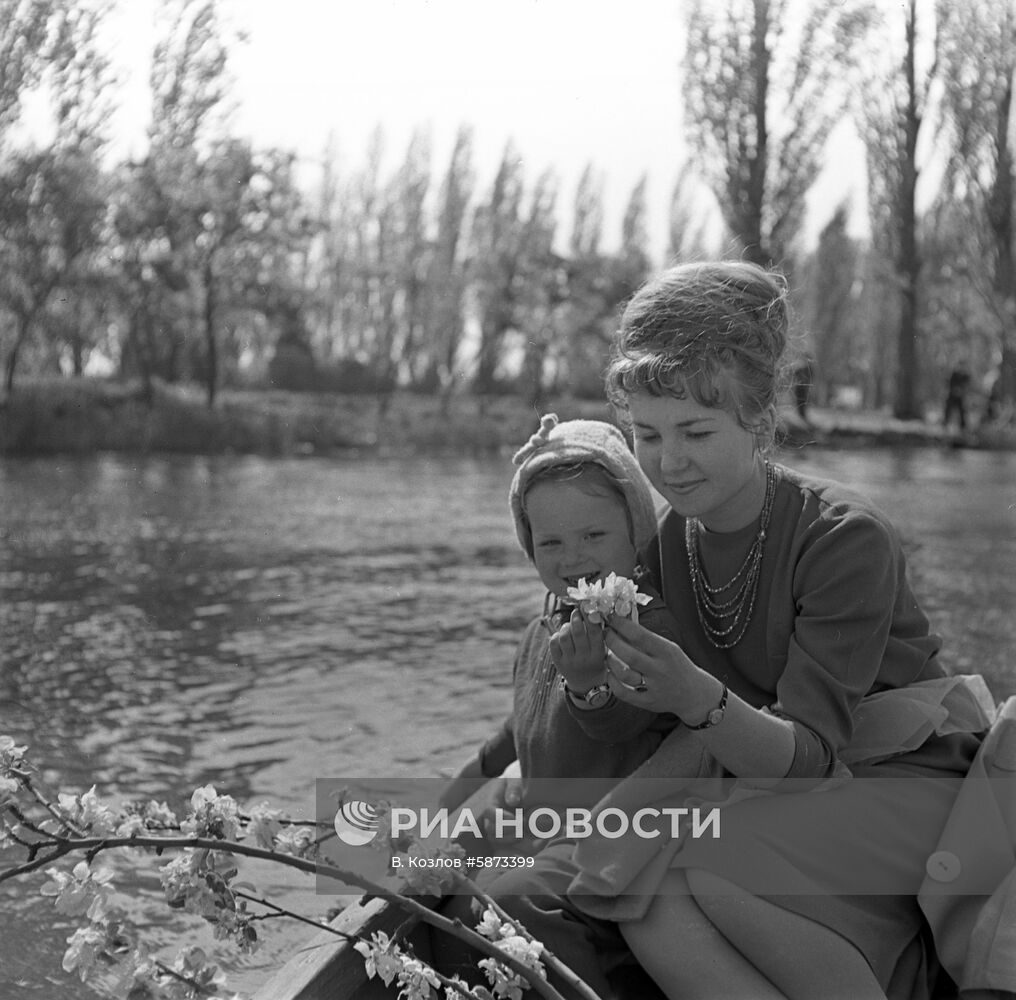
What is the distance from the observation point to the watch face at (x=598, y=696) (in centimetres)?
166

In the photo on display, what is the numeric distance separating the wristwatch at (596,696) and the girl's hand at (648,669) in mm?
145

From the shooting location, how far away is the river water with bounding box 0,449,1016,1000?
3.55m

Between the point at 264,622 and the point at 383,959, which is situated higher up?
the point at 383,959

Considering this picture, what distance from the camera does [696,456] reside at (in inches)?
67.6

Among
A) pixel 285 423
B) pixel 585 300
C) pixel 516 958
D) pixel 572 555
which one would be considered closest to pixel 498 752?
pixel 572 555

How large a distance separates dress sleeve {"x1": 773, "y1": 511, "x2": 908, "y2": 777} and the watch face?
0.21 meters

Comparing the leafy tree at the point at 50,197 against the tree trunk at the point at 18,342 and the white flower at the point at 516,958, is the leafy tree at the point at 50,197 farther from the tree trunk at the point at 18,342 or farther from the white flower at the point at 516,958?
the white flower at the point at 516,958

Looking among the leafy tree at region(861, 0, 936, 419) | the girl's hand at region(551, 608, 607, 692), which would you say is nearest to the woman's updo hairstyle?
the girl's hand at region(551, 608, 607, 692)

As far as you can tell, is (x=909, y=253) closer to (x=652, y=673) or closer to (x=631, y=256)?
(x=631, y=256)

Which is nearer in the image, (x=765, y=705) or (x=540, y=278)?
(x=765, y=705)

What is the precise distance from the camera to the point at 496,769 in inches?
87.8

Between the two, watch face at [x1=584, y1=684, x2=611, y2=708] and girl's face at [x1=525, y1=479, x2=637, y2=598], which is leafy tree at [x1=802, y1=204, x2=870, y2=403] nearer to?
girl's face at [x1=525, y1=479, x2=637, y2=598]

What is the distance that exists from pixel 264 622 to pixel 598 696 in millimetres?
3936

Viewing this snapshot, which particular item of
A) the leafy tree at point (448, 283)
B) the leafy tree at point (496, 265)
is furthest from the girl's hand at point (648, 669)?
the leafy tree at point (448, 283)
